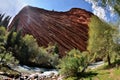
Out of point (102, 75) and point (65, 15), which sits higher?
point (65, 15)

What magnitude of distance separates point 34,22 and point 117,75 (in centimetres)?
14354

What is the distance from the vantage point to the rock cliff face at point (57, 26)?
6344 inches

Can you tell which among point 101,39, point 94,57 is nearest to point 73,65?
point 94,57

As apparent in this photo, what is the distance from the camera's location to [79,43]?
533ft

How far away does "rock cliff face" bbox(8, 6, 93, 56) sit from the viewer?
161m

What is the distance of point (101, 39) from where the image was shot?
1906 inches

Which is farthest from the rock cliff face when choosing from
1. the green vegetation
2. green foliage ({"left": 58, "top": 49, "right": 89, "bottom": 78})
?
green foliage ({"left": 58, "top": 49, "right": 89, "bottom": 78})

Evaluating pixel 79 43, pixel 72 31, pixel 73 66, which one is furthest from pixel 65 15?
pixel 73 66

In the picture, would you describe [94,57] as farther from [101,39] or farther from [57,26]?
[57,26]

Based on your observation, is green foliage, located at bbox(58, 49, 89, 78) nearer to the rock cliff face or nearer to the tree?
the tree

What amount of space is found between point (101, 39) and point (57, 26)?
125 metres

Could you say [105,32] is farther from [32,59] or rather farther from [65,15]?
[65,15]

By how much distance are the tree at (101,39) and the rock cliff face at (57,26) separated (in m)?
101

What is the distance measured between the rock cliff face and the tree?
101 m
